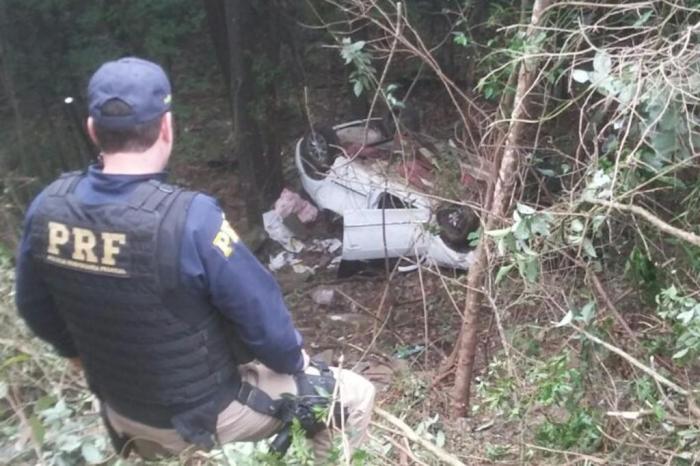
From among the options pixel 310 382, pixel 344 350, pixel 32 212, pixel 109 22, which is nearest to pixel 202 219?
pixel 32 212

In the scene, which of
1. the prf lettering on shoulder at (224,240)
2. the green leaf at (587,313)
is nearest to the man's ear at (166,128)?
the prf lettering on shoulder at (224,240)

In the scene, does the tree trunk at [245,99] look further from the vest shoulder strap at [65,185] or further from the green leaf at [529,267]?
the vest shoulder strap at [65,185]

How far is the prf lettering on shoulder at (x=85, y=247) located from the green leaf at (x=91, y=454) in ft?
2.33

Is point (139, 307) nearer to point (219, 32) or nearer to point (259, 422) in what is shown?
point (259, 422)

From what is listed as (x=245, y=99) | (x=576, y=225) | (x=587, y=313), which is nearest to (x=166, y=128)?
(x=576, y=225)

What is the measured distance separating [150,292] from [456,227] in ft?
20.4

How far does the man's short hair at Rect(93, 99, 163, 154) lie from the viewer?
2.49 meters

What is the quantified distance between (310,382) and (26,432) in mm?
892

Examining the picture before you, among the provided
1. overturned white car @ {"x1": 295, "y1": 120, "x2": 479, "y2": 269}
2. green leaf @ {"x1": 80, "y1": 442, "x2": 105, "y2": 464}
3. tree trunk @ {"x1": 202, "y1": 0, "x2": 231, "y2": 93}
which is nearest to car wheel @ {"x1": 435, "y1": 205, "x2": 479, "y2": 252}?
overturned white car @ {"x1": 295, "y1": 120, "x2": 479, "y2": 269}

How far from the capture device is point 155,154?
2.57 meters

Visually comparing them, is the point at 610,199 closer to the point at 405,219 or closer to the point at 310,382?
the point at 310,382

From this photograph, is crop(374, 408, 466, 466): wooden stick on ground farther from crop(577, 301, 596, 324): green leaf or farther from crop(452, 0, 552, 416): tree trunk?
crop(452, 0, 552, 416): tree trunk

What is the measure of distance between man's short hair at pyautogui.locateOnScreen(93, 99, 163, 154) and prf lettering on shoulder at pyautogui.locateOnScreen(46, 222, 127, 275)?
217mm

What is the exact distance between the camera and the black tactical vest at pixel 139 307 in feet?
8.21
